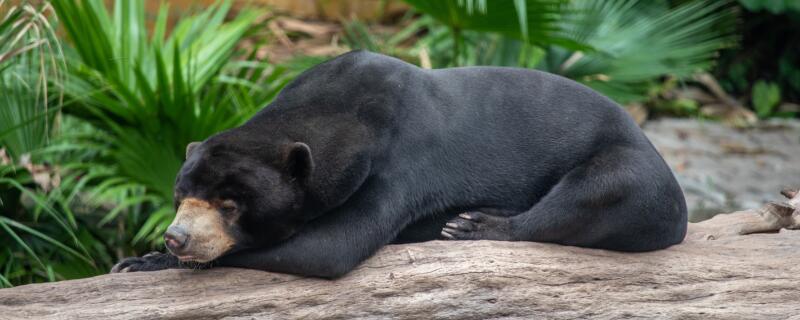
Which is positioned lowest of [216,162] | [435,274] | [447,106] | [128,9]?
[435,274]

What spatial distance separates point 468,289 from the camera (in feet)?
12.3

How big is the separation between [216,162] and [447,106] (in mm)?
977

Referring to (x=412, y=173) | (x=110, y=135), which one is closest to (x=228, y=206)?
(x=412, y=173)

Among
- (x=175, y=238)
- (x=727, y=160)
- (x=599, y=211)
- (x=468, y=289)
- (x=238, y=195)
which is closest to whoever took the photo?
(x=175, y=238)

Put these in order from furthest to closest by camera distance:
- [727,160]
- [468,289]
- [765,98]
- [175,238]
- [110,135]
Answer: [765,98]
[727,160]
[110,135]
[468,289]
[175,238]

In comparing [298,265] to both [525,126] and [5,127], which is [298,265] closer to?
[525,126]

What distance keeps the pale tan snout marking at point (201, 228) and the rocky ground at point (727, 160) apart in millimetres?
5163

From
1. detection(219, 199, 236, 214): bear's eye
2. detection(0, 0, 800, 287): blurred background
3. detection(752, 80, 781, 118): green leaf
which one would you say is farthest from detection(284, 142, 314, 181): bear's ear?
detection(752, 80, 781, 118): green leaf

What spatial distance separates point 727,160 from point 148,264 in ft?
22.2

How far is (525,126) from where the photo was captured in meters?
4.03

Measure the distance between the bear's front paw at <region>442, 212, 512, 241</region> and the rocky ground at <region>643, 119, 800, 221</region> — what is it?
4197mm

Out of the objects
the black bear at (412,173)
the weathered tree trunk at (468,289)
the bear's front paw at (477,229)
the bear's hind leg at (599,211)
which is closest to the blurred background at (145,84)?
the weathered tree trunk at (468,289)

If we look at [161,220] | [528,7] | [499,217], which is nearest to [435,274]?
Result: [499,217]

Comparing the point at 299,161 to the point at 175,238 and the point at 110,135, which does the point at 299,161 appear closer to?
the point at 175,238
